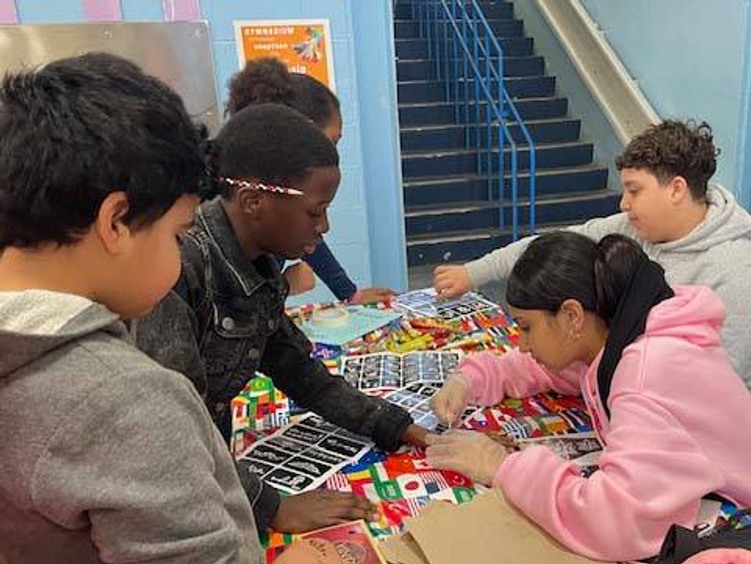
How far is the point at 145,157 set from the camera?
0.53m

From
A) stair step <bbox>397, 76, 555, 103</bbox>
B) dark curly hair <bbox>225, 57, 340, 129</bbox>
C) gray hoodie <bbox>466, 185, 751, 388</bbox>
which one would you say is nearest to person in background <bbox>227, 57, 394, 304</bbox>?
dark curly hair <bbox>225, 57, 340, 129</bbox>

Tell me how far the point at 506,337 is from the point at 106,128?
116 centimetres

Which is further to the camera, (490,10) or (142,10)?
(490,10)

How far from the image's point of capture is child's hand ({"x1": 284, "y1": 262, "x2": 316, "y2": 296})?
1.74 meters

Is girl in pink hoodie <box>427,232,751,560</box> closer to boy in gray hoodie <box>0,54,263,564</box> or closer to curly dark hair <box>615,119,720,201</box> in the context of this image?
boy in gray hoodie <box>0,54,263,564</box>

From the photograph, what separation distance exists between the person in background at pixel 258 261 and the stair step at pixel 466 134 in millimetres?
3486

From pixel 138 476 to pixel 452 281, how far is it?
49.8 inches

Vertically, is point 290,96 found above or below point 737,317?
above

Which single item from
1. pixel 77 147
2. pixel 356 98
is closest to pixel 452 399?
pixel 77 147

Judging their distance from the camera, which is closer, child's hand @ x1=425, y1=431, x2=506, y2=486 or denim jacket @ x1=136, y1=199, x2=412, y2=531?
denim jacket @ x1=136, y1=199, x2=412, y2=531

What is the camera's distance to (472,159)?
441cm

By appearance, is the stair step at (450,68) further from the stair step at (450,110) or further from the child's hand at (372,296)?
the child's hand at (372,296)

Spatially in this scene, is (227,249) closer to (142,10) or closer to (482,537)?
(482,537)

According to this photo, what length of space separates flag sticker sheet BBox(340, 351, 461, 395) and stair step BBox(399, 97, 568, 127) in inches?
131
